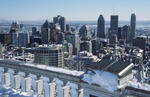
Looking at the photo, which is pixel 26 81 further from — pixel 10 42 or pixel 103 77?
pixel 10 42

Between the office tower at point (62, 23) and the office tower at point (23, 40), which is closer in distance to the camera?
the office tower at point (23, 40)

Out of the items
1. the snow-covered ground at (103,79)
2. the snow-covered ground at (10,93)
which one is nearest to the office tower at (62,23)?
the snow-covered ground at (10,93)

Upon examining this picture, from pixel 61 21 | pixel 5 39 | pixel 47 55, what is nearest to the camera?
pixel 47 55

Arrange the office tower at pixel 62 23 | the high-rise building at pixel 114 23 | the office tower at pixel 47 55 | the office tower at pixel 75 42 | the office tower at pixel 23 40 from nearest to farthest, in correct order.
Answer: the office tower at pixel 47 55 → the office tower at pixel 75 42 → the office tower at pixel 23 40 → the high-rise building at pixel 114 23 → the office tower at pixel 62 23

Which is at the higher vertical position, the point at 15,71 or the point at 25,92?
the point at 15,71

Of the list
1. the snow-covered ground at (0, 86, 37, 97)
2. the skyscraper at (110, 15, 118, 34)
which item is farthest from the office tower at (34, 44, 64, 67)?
the skyscraper at (110, 15, 118, 34)

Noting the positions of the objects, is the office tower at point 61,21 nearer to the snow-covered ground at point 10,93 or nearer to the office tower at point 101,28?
the office tower at point 101,28

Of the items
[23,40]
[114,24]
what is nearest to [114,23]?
[114,24]

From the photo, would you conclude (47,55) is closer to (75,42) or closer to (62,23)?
(75,42)

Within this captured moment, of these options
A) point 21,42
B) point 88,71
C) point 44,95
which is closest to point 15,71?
point 44,95

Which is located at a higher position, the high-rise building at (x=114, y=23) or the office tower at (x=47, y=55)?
the high-rise building at (x=114, y=23)

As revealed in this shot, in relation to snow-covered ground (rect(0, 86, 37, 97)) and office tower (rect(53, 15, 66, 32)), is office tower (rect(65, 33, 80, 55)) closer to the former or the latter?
office tower (rect(53, 15, 66, 32))
